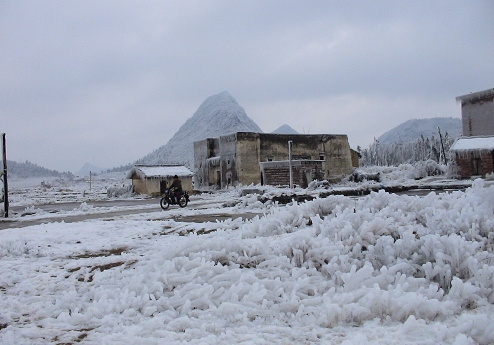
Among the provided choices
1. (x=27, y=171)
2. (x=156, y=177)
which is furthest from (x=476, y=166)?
(x=27, y=171)

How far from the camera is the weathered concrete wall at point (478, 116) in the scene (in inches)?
1415

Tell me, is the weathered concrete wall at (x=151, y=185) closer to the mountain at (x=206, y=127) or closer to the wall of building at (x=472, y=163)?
the wall of building at (x=472, y=163)

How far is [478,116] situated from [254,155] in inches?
847

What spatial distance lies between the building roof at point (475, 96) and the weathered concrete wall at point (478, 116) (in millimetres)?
161

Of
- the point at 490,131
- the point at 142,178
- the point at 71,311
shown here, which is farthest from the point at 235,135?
the point at 71,311

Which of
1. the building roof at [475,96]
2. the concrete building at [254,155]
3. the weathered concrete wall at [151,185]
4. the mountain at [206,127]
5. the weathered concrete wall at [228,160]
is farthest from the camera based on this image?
the mountain at [206,127]

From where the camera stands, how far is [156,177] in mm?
30344

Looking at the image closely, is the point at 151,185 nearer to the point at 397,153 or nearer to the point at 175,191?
the point at 175,191

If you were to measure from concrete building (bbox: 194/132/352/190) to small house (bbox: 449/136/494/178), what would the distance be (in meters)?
10.1

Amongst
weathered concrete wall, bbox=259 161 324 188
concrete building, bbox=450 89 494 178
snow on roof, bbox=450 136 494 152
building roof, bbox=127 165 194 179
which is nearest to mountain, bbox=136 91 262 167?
building roof, bbox=127 165 194 179

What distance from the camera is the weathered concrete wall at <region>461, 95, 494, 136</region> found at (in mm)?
35938

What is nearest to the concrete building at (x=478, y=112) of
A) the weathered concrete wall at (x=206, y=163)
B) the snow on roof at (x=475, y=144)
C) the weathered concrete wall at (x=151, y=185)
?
the snow on roof at (x=475, y=144)

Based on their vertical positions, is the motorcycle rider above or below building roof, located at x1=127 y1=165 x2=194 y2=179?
below

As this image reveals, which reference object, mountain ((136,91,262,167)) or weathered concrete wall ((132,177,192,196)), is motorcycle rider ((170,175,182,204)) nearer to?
weathered concrete wall ((132,177,192,196))
